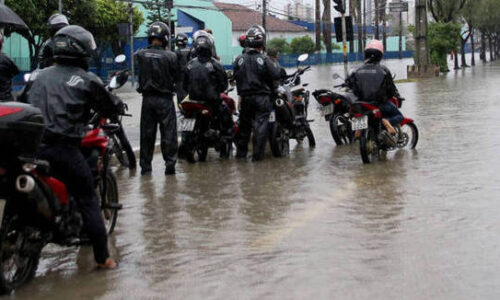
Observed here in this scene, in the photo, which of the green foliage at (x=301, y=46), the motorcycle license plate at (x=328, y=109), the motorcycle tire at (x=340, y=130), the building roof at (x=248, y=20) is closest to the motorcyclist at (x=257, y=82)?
the motorcycle license plate at (x=328, y=109)

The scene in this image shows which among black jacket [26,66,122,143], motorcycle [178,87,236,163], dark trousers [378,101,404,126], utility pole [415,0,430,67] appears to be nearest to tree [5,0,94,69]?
utility pole [415,0,430,67]

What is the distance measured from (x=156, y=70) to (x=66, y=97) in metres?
4.78

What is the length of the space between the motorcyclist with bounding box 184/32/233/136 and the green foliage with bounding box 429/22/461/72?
33.8 m

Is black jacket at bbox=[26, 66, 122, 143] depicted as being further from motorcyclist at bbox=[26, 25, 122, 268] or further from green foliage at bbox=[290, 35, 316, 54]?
green foliage at bbox=[290, 35, 316, 54]

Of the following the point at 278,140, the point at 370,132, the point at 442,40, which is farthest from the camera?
the point at 442,40

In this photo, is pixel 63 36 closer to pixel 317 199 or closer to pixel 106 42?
pixel 317 199

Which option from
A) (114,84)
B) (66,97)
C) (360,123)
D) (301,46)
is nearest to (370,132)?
(360,123)

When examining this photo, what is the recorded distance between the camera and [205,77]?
37.8 ft

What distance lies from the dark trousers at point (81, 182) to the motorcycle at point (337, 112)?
6810 millimetres

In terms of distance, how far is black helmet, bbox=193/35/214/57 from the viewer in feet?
37.8

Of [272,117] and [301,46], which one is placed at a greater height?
[301,46]

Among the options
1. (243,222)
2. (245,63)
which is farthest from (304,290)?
(245,63)

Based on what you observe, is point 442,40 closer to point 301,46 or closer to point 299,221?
point 299,221

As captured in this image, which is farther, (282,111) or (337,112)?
(337,112)
